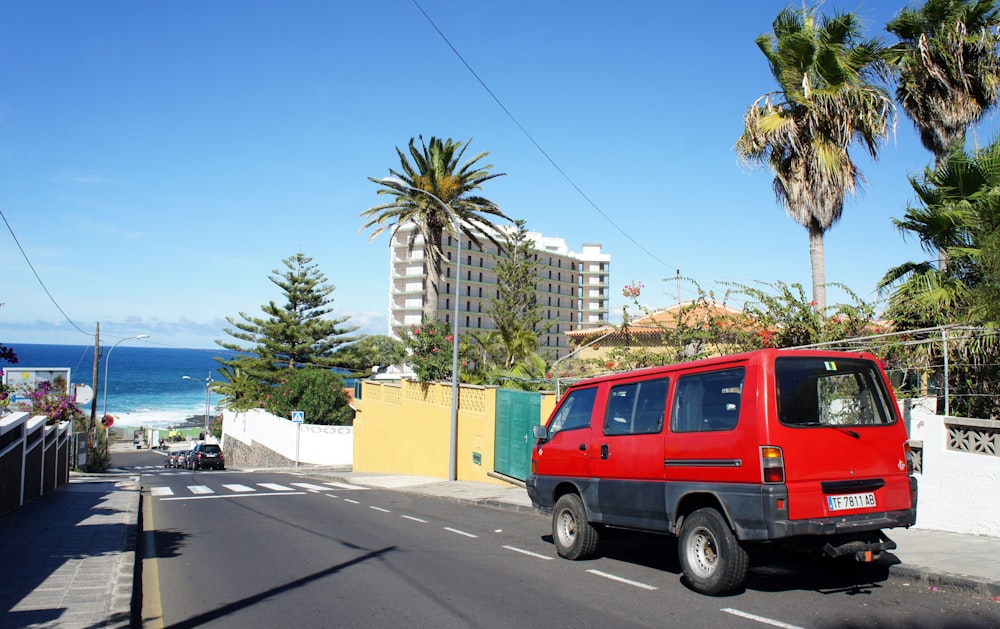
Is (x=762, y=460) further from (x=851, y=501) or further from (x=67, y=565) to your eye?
(x=67, y=565)

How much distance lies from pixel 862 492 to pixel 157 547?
929 centimetres

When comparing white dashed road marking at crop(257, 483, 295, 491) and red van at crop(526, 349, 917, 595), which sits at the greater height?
red van at crop(526, 349, 917, 595)

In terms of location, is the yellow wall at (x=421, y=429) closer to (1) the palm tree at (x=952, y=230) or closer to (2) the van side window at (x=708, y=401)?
(1) the palm tree at (x=952, y=230)

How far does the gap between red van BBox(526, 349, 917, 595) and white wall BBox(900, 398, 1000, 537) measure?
284 centimetres

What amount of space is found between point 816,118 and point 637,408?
393 inches

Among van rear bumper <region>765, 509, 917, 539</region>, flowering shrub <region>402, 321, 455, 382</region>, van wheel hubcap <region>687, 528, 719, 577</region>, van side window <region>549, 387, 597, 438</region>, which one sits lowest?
van wheel hubcap <region>687, 528, 719, 577</region>

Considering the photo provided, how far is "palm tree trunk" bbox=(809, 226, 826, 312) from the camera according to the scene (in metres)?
16.1

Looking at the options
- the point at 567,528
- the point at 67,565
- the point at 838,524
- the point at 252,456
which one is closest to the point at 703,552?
the point at 838,524

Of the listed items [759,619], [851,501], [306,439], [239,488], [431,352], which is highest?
[431,352]

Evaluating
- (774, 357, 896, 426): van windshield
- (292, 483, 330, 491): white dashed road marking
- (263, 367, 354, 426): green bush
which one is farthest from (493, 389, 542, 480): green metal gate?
(263, 367, 354, 426): green bush

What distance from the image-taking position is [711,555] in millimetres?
7234

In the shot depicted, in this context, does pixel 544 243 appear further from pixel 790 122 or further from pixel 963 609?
pixel 963 609

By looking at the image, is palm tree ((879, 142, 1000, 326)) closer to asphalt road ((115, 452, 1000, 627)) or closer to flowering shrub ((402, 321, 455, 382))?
asphalt road ((115, 452, 1000, 627))

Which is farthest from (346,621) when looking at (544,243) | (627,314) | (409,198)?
(544,243)
